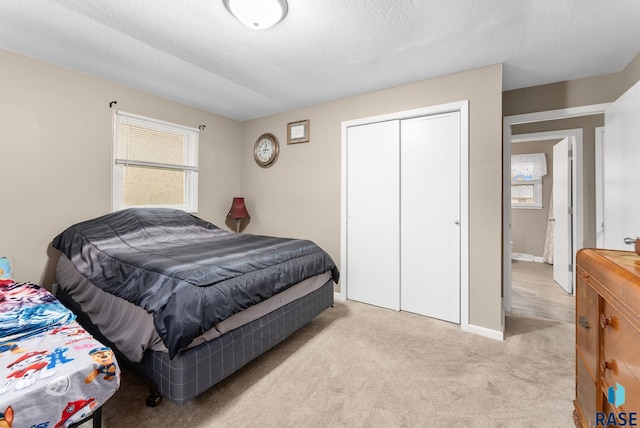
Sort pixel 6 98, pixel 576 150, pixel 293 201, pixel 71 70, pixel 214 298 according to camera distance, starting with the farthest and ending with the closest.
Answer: pixel 293 201 → pixel 576 150 → pixel 71 70 → pixel 6 98 → pixel 214 298

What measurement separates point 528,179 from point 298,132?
462cm

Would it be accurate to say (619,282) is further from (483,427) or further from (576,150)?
(576,150)

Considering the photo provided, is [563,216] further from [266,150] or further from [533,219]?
[266,150]

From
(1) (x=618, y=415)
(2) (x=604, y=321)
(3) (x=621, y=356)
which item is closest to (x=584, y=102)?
(2) (x=604, y=321)

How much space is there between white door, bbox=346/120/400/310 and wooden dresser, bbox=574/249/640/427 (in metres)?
1.73

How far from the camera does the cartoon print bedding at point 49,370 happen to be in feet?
3.15

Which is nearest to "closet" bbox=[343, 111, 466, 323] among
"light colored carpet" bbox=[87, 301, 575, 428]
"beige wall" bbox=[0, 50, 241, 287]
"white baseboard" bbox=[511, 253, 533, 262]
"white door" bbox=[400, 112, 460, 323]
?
"white door" bbox=[400, 112, 460, 323]

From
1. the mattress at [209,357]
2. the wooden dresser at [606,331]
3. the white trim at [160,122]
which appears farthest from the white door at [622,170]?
the white trim at [160,122]

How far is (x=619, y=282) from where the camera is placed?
0.92 m

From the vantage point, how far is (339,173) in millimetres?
3334

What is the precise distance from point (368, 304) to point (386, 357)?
109 centimetres

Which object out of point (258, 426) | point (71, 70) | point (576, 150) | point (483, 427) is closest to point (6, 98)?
point (71, 70)

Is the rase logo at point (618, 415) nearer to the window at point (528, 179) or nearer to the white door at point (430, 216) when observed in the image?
the white door at point (430, 216)

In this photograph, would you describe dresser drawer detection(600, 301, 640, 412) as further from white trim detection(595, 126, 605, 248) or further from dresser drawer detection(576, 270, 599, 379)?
white trim detection(595, 126, 605, 248)
